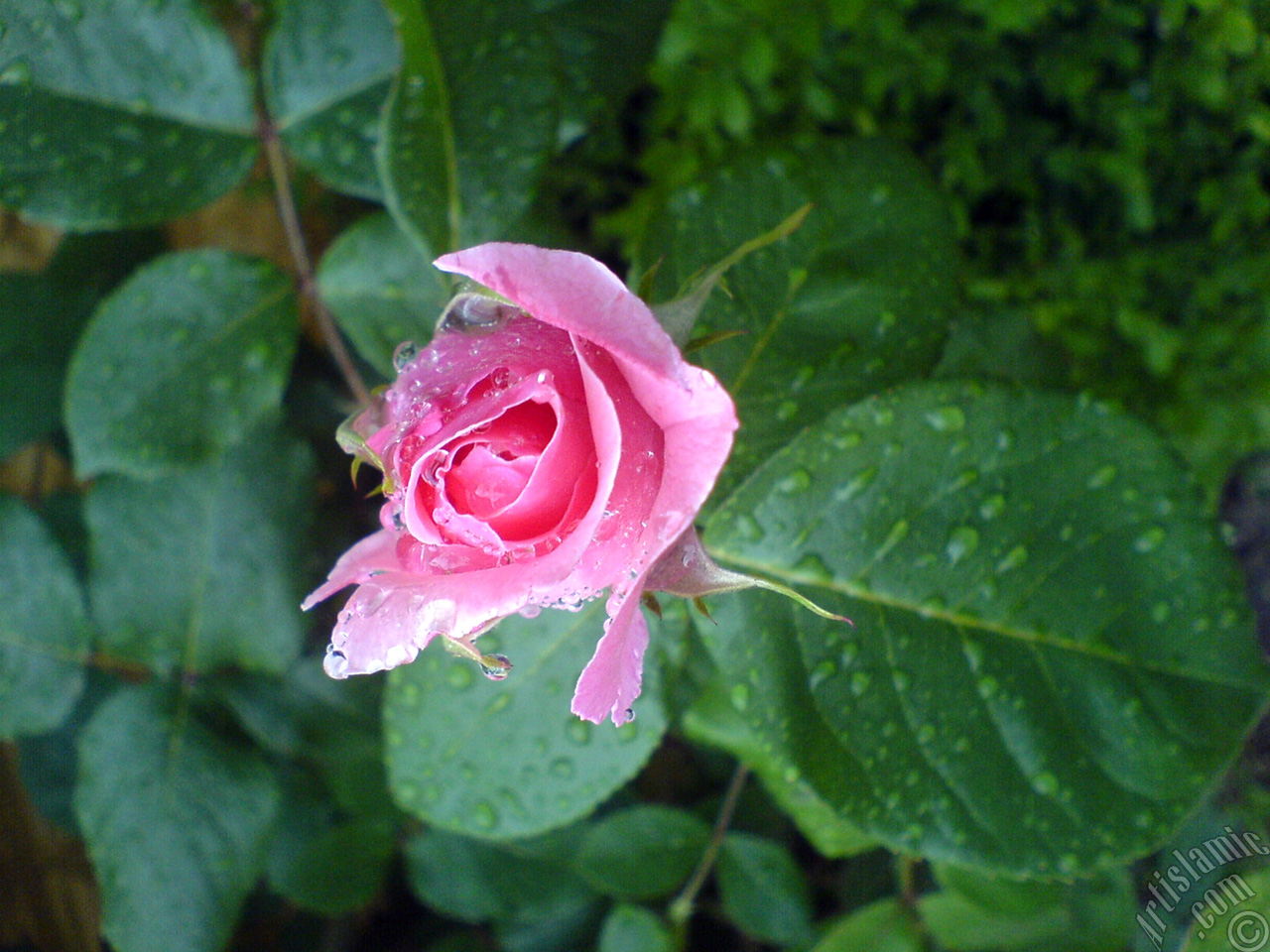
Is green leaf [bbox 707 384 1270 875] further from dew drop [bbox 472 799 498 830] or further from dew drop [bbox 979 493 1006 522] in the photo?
dew drop [bbox 472 799 498 830]

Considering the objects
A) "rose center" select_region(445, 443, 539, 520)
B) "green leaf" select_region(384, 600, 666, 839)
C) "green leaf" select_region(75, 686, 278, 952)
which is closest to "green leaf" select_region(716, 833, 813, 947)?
"green leaf" select_region(384, 600, 666, 839)

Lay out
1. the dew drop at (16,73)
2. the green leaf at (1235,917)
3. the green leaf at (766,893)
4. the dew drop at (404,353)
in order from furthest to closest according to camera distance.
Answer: the green leaf at (766,893) < the dew drop at (16,73) < the green leaf at (1235,917) < the dew drop at (404,353)

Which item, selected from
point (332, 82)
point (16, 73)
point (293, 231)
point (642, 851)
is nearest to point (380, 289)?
point (293, 231)

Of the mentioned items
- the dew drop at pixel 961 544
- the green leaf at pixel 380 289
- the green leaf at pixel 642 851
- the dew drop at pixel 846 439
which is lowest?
the green leaf at pixel 642 851

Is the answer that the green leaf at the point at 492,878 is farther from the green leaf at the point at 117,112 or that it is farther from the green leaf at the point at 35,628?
the green leaf at the point at 117,112

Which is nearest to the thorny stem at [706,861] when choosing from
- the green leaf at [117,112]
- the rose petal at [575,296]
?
the rose petal at [575,296]

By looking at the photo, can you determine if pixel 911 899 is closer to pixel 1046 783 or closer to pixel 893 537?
pixel 1046 783

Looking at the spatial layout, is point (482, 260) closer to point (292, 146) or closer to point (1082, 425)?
point (1082, 425)
